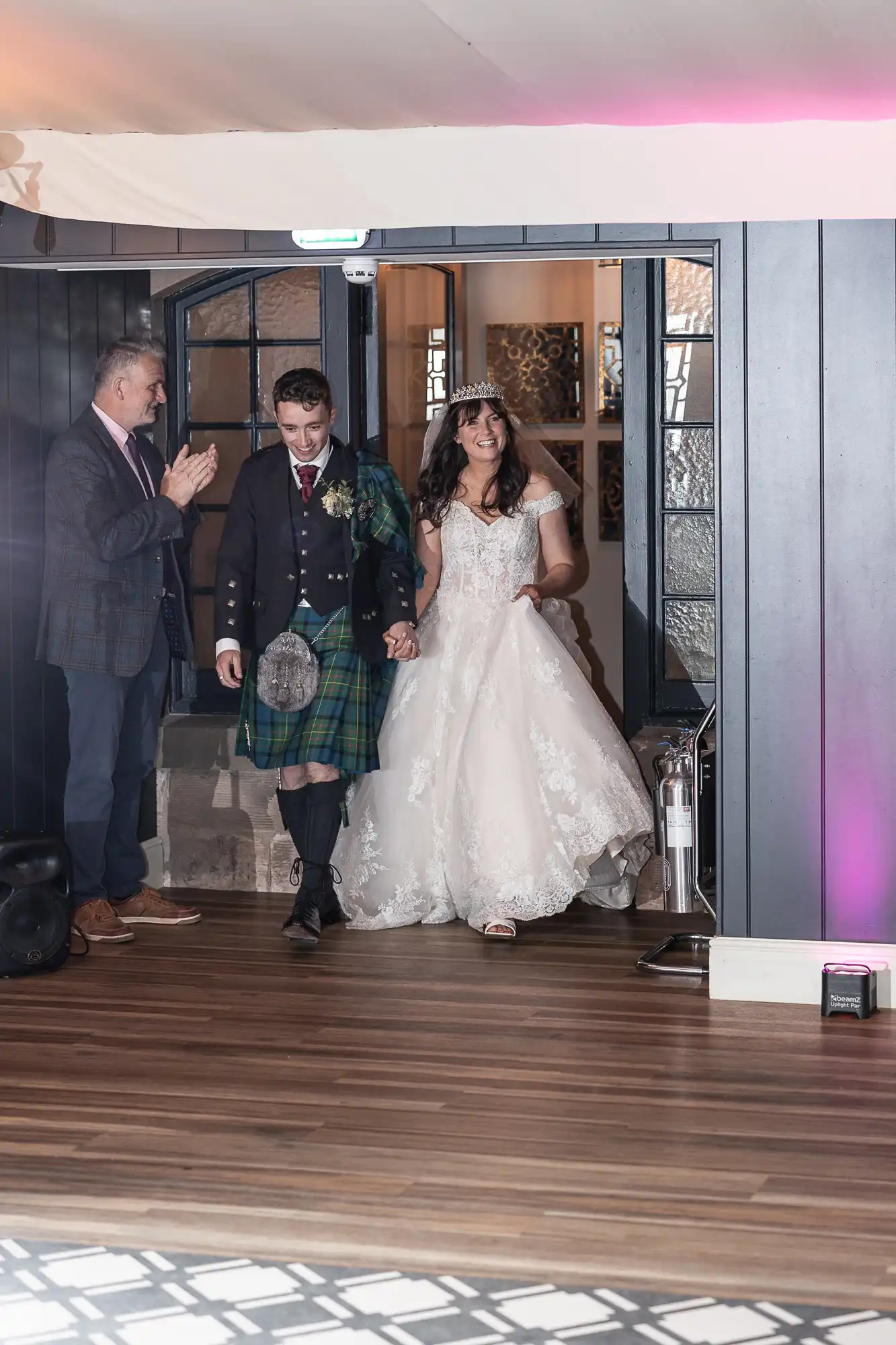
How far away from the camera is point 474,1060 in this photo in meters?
3.81

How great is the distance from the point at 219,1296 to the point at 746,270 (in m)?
2.87

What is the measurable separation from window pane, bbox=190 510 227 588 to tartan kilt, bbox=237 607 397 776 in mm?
1097

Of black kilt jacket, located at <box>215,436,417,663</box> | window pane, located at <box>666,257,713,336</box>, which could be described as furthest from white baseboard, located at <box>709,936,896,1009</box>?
window pane, located at <box>666,257,713,336</box>

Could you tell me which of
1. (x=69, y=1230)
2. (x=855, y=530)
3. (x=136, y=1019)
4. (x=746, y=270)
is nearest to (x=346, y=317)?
(x=746, y=270)

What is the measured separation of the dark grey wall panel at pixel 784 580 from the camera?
4250 millimetres

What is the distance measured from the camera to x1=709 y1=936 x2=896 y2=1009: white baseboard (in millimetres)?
4242

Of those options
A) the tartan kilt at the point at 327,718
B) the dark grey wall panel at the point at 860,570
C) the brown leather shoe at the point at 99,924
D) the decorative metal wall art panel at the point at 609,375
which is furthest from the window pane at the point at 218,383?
the dark grey wall panel at the point at 860,570

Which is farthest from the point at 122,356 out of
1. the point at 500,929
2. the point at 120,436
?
the point at 500,929

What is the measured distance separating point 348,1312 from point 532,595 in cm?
304

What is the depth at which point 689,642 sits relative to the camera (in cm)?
591

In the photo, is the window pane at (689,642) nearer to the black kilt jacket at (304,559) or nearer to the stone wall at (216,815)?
the black kilt jacket at (304,559)

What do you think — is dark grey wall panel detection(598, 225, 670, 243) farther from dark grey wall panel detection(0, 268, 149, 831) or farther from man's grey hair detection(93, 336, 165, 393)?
dark grey wall panel detection(0, 268, 149, 831)

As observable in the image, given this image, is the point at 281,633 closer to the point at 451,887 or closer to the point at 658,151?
the point at 451,887

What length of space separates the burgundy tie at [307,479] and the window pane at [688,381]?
57.5 inches
